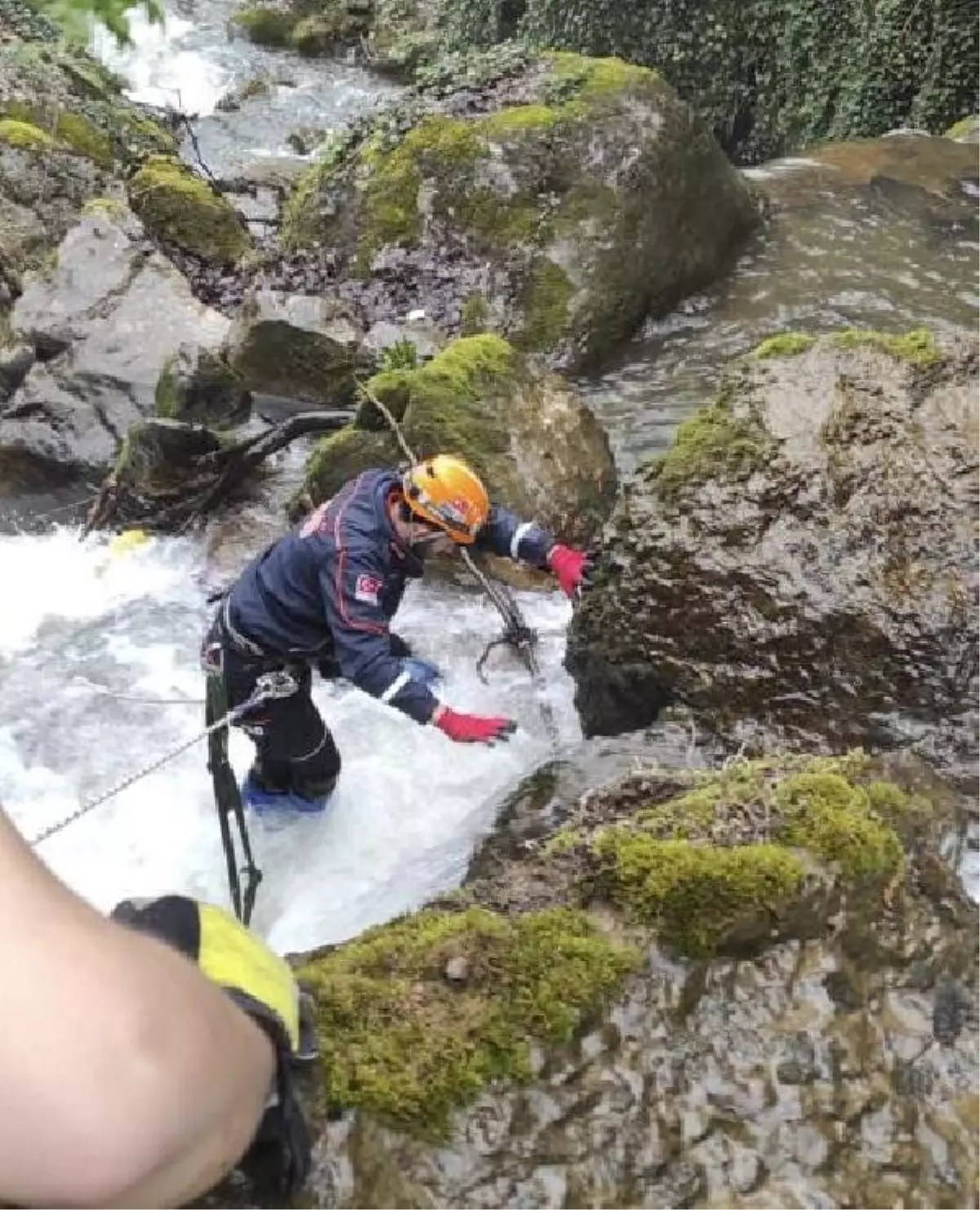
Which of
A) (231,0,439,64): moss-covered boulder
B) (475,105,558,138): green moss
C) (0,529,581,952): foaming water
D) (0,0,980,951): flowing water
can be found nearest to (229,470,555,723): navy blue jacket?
(0,529,581,952): foaming water

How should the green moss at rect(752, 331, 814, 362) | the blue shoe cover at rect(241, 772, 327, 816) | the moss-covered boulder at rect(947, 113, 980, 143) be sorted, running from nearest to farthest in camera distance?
the green moss at rect(752, 331, 814, 362) → the blue shoe cover at rect(241, 772, 327, 816) → the moss-covered boulder at rect(947, 113, 980, 143)

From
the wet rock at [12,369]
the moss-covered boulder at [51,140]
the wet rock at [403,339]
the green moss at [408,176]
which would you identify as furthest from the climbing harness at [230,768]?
the moss-covered boulder at [51,140]

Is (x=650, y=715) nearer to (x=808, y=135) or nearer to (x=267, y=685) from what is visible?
(x=267, y=685)

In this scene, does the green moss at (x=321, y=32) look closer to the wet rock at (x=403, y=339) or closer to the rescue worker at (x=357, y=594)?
the wet rock at (x=403, y=339)

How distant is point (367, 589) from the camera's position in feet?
16.7

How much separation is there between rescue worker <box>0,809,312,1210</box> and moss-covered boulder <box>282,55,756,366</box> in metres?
9.40

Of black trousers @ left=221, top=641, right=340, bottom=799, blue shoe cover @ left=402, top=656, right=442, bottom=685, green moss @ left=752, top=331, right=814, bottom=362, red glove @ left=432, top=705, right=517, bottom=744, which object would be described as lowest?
black trousers @ left=221, top=641, right=340, bottom=799

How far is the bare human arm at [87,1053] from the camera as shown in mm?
1032

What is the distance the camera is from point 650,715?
5.62 metres

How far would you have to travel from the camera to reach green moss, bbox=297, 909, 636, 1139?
2303 mm

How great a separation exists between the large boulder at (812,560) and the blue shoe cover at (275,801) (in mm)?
1613

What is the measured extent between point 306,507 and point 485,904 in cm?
570

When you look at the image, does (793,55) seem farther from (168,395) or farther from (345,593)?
(345,593)

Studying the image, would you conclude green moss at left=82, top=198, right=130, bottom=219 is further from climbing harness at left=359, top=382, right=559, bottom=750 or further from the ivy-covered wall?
the ivy-covered wall
